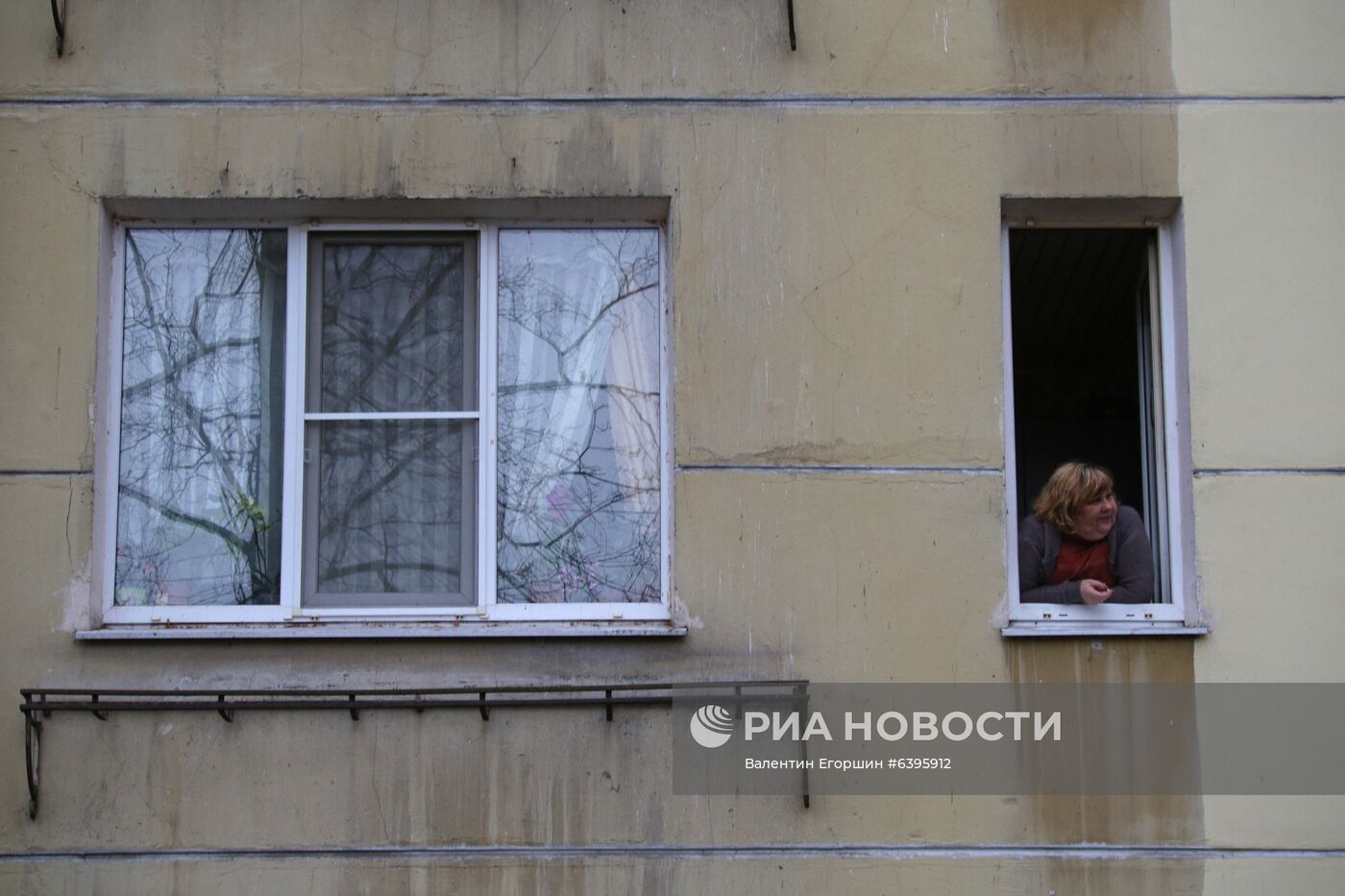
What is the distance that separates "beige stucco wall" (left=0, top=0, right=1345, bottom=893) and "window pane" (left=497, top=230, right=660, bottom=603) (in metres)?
0.26

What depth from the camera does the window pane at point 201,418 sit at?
17.4 ft

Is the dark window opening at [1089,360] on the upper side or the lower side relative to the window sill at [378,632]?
upper

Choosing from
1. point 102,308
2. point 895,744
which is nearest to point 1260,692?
point 895,744

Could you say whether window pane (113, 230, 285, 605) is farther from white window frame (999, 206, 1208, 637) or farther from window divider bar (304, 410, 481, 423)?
white window frame (999, 206, 1208, 637)

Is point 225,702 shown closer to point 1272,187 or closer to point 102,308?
point 102,308

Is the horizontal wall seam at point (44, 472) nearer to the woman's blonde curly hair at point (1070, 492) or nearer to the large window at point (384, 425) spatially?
the large window at point (384, 425)

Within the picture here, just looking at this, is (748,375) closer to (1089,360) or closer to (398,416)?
(398,416)

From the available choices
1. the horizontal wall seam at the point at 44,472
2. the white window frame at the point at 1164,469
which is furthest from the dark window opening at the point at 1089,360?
the horizontal wall seam at the point at 44,472

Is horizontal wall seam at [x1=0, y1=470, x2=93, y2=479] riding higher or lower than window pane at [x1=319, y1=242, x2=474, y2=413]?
lower

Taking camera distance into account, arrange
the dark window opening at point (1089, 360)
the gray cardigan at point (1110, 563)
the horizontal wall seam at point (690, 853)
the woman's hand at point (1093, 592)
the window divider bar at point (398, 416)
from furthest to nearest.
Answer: the dark window opening at point (1089, 360) < the window divider bar at point (398, 416) < the gray cardigan at point (1110, 563) < the woman's hand at point (1093, 592) < the horizontal wall seam at point (690, 853)

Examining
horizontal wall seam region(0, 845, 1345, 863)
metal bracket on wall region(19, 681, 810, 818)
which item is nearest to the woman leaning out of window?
horizontal wall seam region(0, 845, 1345, 863)

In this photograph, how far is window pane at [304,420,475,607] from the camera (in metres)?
5.31

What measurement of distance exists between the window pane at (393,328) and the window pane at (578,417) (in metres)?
0.22

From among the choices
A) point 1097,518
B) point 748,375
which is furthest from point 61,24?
point 1097,518
